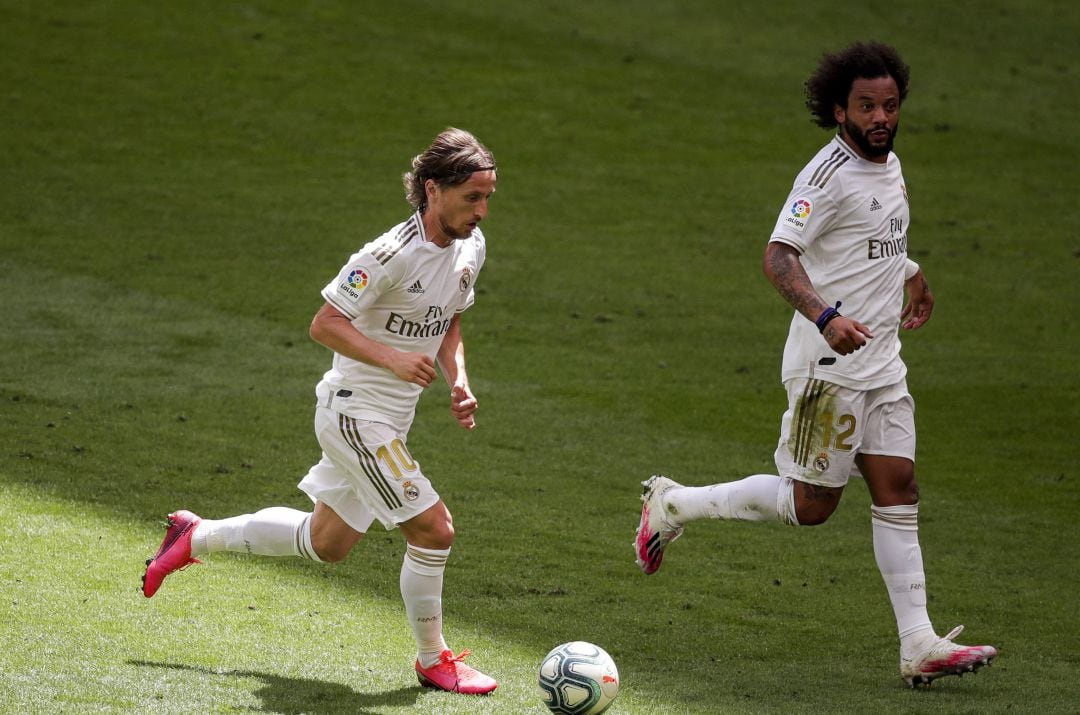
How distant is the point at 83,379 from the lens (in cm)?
886

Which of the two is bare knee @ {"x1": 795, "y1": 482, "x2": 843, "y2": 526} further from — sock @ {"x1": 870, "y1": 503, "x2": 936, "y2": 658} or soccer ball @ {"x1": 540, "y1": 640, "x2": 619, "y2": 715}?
soccer ball @ {"x1": 540, "y1": 640, "x2": 619, "y2": 715}

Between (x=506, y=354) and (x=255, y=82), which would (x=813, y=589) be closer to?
(x=506, y=354)

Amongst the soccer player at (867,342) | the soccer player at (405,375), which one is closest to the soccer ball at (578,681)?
the soccer player at (405,375)

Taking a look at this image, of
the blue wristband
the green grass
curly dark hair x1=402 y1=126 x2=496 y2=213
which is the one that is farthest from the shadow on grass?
the blue wristband

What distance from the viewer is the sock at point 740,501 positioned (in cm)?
544

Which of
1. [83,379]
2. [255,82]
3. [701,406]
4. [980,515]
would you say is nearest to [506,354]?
[701,406]

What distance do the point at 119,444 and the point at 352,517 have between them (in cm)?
303

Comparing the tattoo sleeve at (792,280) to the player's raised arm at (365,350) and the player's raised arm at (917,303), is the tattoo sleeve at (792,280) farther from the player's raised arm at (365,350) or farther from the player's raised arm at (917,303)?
the player's raised arm at (365,350)

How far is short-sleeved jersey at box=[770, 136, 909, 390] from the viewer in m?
5.21

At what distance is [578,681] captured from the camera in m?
4.48

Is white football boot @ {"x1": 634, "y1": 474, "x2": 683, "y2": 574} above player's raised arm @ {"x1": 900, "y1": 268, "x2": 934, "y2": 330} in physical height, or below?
below

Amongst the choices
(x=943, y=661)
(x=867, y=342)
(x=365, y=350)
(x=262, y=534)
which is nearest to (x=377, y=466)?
(x=365, y=350)

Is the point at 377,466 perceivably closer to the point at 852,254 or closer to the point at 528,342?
the point at 852,254

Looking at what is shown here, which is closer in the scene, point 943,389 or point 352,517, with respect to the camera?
point 352,517
